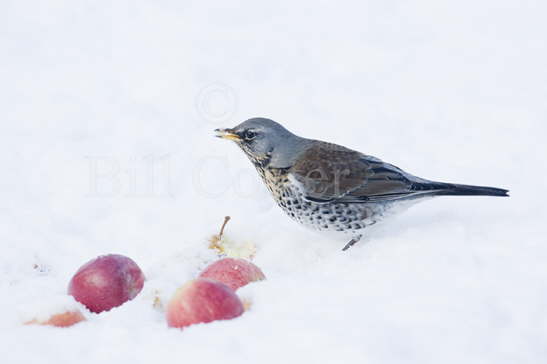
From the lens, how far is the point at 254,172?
650 centimetres

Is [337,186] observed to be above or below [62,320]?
above

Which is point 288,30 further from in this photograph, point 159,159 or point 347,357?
point 347,357

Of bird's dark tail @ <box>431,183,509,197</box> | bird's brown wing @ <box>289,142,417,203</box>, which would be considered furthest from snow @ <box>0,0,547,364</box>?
bird's brown wing @ <box>289,142,417,203</box>

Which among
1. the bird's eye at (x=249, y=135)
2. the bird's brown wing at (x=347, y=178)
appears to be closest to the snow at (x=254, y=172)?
the bird's brown wing at (x=347, y=178)

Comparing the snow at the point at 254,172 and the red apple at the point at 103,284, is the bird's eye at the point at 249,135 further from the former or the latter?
the red apple at the point at 103,284

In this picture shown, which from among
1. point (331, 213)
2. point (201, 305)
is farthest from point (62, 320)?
point (331, 213)

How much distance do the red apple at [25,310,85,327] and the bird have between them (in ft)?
6.55

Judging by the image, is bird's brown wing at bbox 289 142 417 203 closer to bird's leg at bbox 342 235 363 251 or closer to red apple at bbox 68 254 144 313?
bird's leg at bbox 342 235 363 251

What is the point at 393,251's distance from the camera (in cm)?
467

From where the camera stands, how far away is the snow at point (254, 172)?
3572mm

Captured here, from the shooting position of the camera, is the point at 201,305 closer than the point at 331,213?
Yes

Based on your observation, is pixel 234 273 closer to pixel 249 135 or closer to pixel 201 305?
pixel 201 305

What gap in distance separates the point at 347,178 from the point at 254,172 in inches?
50.5

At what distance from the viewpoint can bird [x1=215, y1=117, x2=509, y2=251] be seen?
533 cm
